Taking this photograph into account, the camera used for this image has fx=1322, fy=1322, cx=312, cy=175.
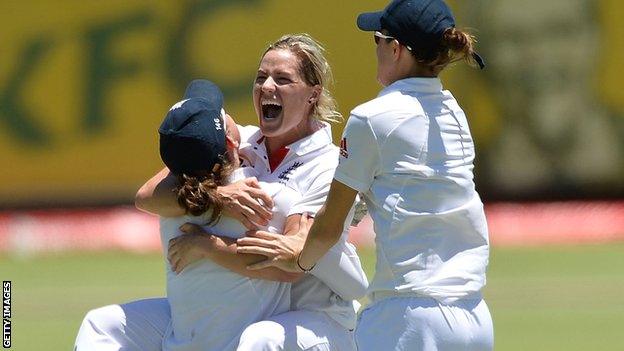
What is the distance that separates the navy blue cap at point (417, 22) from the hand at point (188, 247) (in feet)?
3.31

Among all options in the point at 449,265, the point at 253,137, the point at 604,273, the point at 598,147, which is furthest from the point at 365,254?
the point at 449,265

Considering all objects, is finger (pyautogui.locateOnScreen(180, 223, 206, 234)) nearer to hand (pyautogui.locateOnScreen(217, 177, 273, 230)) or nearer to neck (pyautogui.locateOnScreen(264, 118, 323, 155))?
hand (pyautogui.locateOnScreen(217, 177, 273, 230))

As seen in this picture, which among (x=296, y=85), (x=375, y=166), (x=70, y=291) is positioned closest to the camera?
(x=375, y=166)

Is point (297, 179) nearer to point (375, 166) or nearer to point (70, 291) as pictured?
point (375, 166)

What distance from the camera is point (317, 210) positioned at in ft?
15.5

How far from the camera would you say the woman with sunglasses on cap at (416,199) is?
4180mm

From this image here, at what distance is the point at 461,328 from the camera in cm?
421

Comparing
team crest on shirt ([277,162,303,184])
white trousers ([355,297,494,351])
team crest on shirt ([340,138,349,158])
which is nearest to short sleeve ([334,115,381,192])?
team crest on shirt ([340,138,349,158])

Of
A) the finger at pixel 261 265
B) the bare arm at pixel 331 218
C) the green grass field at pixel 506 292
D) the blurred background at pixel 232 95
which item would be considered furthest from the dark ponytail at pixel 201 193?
the blurred background at pixel 232 95

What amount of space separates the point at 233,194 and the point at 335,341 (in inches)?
25.3

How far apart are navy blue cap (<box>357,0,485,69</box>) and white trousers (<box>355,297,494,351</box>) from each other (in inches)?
32.7

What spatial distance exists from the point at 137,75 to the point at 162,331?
9.06 meters

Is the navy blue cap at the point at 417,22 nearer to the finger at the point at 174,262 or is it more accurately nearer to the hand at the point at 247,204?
the hand at the point at 247,204

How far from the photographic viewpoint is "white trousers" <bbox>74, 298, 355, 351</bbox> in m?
4.54
